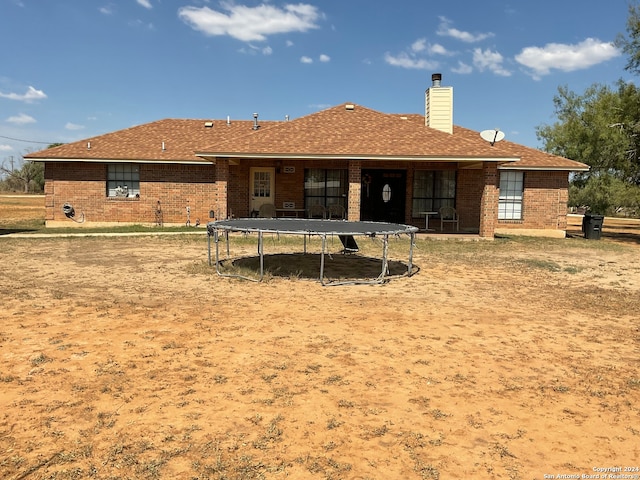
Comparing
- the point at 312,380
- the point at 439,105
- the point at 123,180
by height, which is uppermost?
the point at 439,105

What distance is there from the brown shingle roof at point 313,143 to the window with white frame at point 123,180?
0.56 m

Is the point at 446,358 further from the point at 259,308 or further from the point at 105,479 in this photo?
the point at 105,479

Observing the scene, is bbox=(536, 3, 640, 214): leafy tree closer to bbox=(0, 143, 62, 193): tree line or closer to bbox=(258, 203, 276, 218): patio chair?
bbox=(258, 203, 276, 218): patio chair

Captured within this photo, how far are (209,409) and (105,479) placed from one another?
0.97 m

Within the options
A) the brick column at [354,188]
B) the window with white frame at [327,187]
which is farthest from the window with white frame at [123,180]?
the brick column at [354,188]

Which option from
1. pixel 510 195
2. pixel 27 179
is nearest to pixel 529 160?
pixel 510 195

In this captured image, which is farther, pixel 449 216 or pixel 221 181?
pixel 449 216

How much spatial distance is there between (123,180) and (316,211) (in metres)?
8.41

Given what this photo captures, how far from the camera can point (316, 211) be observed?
60.6ft

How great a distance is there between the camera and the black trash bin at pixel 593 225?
19125 mm

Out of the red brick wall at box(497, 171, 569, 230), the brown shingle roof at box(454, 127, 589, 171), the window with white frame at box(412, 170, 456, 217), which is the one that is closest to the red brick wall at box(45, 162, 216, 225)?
the window with white frame at box(412, 170, 456, 217)

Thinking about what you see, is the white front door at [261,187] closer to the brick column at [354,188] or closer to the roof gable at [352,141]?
the roof gable at [352,141]

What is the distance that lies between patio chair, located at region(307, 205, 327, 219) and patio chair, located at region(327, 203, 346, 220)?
0.28 metres

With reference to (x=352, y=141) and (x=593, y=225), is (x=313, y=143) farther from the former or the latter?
(x=593, y=225)
